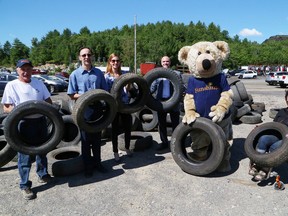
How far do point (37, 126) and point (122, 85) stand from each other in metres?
1.55

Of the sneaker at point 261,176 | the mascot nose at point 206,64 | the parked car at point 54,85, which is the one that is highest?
the mascot nose at point 206,64

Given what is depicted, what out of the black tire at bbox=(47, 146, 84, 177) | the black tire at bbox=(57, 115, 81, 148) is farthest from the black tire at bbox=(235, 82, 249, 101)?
the black tire at bbox=(47, 146, 84, 177)

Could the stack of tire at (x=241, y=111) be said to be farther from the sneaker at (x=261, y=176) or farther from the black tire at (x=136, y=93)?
the sneaker at (x=261, y=176)

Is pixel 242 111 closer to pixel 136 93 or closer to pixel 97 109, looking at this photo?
pixel 136 93

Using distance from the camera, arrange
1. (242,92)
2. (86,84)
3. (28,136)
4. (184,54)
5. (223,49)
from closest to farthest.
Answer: (28,136) → (86,84) → (223,49) → (184,54) → (242,92)

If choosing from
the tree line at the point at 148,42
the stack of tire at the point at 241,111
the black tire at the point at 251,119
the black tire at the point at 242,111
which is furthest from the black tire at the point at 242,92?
the tree line at the point at 148,42

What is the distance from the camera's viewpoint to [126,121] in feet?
16.9

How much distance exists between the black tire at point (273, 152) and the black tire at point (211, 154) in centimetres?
45

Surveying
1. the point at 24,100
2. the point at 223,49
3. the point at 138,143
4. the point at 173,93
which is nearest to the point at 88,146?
the point at 24,100

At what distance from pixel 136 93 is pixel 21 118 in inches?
85.6

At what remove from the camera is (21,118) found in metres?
3.87

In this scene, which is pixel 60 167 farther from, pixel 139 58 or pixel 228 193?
pixel 139 58

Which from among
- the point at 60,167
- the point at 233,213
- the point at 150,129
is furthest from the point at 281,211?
the point at 150,129

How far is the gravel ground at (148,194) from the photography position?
11.6 ft
